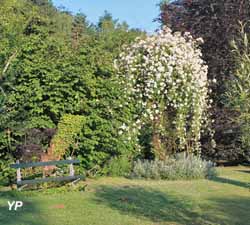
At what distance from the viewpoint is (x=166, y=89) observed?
15.5 metres

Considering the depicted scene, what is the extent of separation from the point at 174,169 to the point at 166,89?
2.83 m

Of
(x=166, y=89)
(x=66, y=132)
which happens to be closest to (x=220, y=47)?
(x=166, y=89)

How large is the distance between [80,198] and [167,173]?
3.94m

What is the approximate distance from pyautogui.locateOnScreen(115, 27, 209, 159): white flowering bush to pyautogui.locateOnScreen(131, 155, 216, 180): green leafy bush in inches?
47.1

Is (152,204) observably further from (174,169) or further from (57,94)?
(57,94)

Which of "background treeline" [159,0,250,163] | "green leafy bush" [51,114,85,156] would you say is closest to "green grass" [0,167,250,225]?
"green leafy bush" [51,114,85,156]

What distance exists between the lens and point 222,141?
17906mm

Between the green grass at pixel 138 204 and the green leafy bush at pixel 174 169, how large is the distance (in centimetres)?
66

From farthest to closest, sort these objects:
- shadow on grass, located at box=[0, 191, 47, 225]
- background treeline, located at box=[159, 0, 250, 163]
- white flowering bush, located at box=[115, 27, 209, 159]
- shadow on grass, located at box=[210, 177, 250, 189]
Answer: background treeline, located at box=[159, 0, 250, 163] < white flowering bush, located at box=[115, 27, 209, 159] < shadow on grass, located at box=[210, 177, 250, 189] < shadow on grass, located at box=[0, 191, 47, 225]

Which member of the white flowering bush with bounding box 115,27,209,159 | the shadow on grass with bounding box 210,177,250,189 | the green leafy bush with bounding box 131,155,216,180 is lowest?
the shadow on grass with bounding box 210,177,250,189

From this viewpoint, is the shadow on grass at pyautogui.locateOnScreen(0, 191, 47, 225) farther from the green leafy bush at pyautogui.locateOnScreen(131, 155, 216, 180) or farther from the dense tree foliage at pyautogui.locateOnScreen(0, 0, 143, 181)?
the green leafy bush at pyautogui.locateOnScreen(131, 155, 216, 180)

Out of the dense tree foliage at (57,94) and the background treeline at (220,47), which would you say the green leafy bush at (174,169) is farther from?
the background treeline at (220,47)

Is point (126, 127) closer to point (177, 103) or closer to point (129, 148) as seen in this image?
point (129, 148)

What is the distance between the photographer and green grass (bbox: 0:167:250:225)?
8055 millimetres
